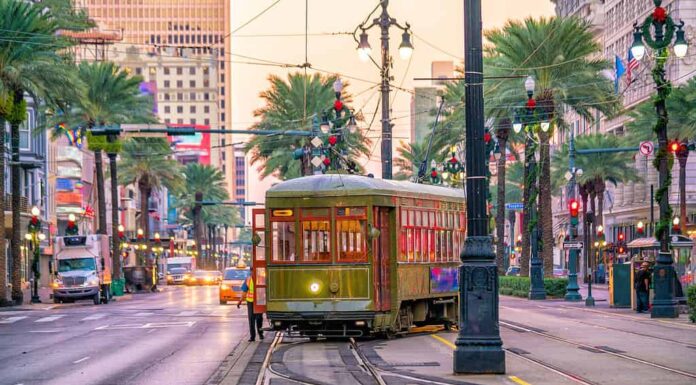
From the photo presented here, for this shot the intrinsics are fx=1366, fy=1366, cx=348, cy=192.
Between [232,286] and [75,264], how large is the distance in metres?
11.5

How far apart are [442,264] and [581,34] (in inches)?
1139

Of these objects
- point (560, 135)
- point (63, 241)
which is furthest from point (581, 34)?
point (560, 135)

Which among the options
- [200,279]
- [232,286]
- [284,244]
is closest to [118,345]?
[284,244]

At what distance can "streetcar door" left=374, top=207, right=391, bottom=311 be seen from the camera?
29.6m

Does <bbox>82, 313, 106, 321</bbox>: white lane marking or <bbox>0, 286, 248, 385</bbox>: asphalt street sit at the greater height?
<bbox>0, 286, 248, 385</bbox>: asphalt street

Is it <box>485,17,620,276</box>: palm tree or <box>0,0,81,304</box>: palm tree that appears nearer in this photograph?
<box>0,0,81,304</box>: palm tree

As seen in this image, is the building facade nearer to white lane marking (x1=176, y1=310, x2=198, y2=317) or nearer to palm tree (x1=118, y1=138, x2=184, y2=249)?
palm tree (x1=118, y1=138, x2=184, y2=249)

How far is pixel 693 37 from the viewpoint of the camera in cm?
9738

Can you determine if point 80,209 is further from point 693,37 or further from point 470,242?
point 470,242

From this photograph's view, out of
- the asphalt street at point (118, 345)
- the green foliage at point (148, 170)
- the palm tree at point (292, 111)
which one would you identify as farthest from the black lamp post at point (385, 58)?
the green foliage at point (148, 170)

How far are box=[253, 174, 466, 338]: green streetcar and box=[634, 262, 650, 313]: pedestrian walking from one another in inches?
662

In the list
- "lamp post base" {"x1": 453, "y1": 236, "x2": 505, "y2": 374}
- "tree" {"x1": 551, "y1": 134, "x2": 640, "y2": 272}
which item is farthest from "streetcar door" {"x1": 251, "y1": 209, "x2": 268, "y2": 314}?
"tree" {"x1": 551, "y1": 134, "x2": 640, "y2": 272}

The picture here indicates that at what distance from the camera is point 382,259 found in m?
29.9

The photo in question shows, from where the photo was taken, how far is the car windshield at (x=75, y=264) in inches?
2621
